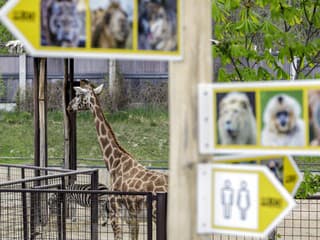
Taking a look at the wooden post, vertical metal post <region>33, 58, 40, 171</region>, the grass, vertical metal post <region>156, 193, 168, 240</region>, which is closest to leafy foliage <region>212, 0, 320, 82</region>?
vertical metal post <region>156, 193, 168, 240</region>

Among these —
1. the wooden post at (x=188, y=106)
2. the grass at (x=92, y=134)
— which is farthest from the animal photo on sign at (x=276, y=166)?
the grass at (x=92, y=134)

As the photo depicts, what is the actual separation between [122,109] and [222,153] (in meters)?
19.9

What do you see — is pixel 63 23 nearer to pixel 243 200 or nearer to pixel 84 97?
pixel 243 200

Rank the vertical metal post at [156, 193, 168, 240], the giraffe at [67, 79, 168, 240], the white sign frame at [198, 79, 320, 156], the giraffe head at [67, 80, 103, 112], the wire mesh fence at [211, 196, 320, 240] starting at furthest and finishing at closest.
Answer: the giraffe head at [67, 80, 103, 112]
the giraffe at [67, 79, 168, 240]
the wire mesh fence at [211, 196, 320, 240]
the vertical metal post at [156, 193, 168, 240]
the white sign frame at [198, 79, 320, 156]

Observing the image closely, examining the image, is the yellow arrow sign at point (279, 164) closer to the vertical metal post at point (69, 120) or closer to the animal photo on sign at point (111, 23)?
the animal photo on sign at point (111, 23)

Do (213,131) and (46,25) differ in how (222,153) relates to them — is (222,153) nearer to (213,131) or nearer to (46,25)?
(213,131)

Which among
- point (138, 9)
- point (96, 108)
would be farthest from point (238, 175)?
point (96, 108)

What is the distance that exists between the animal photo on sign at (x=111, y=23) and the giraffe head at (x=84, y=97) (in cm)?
670

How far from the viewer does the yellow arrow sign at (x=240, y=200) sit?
263 centimetres

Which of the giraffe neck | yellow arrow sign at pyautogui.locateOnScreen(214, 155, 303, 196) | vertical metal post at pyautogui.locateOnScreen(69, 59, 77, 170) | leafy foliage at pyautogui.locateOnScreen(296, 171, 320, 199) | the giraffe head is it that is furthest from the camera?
vertical metal post at pyautogui.locateOnScreen(69, 59, 77, 170)

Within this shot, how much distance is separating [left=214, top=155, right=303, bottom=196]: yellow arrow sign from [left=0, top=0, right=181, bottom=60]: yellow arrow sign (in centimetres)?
45

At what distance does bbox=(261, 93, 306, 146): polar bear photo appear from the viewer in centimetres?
266

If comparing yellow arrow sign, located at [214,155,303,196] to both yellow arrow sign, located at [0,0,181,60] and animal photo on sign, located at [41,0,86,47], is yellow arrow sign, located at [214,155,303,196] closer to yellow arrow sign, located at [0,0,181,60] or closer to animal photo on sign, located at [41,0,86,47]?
yellow arrow sign, located at [0,0,181,60]

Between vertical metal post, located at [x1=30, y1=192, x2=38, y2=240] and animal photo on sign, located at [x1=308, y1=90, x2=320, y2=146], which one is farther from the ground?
animal photo on sign, located at [x1=308, y1=90, x2=320, y2=146]
